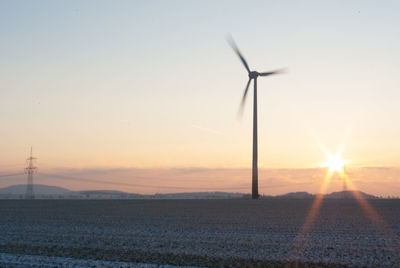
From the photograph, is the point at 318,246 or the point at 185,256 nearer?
the point at 185,256

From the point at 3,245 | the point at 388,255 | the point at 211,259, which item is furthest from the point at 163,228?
the point at 388,255

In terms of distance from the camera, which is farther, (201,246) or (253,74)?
(253,74)

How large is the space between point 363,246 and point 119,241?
10.0 m

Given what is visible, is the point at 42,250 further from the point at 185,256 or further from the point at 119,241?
the point at 185,256

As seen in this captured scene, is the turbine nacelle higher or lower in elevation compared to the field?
higher

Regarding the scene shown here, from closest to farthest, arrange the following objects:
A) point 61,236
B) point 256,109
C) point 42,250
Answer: point 42,250
point 61,236
point 256,109

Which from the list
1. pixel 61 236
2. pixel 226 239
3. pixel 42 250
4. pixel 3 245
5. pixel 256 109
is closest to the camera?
pixel 42 250

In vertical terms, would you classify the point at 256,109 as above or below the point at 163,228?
above

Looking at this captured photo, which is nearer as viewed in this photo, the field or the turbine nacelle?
the field

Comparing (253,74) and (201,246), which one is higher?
(253,74)

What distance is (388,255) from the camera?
16547mm

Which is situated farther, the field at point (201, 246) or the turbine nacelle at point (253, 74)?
the turbine nacelle at point (253, 74)

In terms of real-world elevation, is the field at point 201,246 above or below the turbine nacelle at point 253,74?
below

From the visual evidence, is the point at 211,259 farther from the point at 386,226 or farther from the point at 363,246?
the point at 386,226
